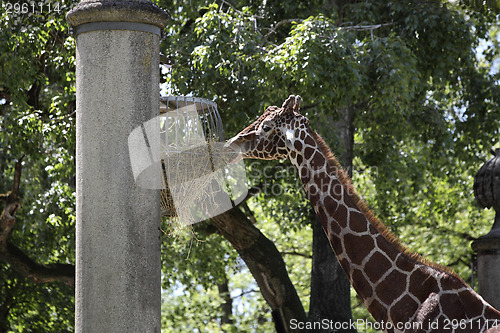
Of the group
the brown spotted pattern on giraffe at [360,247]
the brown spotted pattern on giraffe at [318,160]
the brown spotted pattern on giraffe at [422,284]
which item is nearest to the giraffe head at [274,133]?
the brown spotted pattern on giraffe at [318,160]

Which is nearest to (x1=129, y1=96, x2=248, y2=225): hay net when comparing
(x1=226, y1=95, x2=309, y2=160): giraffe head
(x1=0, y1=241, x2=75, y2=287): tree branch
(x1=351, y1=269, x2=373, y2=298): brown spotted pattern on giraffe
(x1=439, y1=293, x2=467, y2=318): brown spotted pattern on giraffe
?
(x1=226, y1=95, x2=309, y2=160): giraffe head

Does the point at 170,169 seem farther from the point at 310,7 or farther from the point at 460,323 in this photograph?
the point at 310,7

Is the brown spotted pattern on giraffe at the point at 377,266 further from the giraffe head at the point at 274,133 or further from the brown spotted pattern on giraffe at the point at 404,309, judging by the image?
the giraffe head at the point at 274,133

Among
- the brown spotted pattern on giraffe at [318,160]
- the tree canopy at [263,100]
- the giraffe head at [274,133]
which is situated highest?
the tree canopy at [263,100]

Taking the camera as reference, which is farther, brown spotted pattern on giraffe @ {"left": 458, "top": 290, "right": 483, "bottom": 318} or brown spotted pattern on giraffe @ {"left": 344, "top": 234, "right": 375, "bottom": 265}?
brown spotted pattern on giraffe @ {"left": 344, "top": 234, "right": 375, "bottom": 265}

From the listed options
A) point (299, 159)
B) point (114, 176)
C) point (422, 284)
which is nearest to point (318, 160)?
point (299, 159)

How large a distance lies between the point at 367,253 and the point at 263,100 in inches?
168

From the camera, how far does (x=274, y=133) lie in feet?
18.1

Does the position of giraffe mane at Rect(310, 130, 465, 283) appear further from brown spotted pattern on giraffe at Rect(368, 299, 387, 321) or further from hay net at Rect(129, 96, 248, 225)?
hay net at Rect(129, 96, 248, 225)

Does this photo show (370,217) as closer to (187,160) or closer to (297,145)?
(297,145)

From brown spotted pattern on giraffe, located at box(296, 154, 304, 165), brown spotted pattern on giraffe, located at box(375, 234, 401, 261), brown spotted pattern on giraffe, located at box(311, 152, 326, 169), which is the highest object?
brown spotted pattern on giraffe, located at box(296, 154, 304, 165)

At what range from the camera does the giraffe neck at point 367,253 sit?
480 centimetres

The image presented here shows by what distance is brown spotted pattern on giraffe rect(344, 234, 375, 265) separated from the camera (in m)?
5.03

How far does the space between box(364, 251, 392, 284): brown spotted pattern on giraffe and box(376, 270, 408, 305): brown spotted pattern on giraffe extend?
40 millimetres
